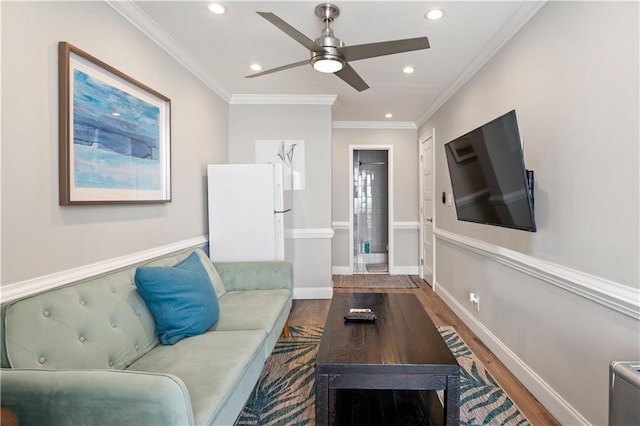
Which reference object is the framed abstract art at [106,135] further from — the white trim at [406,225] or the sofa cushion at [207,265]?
the white trim at [406,225]

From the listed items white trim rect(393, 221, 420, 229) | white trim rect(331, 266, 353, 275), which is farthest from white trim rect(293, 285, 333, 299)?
white trim rect(393, 221, 420, 229)

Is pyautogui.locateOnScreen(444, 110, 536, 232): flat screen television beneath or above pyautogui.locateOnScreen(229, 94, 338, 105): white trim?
beneath

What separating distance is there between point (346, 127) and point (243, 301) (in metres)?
3.76

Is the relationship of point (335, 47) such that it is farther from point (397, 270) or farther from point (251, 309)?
point (397, 270)

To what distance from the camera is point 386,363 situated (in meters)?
1.50

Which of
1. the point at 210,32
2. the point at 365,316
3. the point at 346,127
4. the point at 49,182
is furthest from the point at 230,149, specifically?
the point at 365,316

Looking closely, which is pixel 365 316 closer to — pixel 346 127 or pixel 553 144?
pixel 553 144

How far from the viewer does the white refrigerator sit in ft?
10.8

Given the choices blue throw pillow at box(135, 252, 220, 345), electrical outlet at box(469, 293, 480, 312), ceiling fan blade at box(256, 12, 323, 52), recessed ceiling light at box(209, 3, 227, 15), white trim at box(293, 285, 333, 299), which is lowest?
white trim at box(293, 285, 333, 299)

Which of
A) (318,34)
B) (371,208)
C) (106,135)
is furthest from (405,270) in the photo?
(106,135)

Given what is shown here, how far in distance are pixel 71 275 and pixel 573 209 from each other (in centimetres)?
262

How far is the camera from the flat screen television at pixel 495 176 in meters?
1.87

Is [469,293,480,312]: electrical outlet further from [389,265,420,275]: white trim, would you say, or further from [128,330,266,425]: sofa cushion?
[389,265,420,275]: white trim

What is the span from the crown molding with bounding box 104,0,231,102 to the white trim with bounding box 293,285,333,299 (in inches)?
102
